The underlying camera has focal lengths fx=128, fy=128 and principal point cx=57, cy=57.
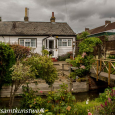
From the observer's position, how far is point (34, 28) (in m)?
20.6

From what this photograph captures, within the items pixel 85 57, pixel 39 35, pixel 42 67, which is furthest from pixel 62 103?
pixel 39 35

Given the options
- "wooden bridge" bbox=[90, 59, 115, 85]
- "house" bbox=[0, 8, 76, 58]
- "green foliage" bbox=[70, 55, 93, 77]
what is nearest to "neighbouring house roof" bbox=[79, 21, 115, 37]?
"house" bbox=[0, 8, 76, 58]

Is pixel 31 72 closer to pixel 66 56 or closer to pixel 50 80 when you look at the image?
pixel 50 80

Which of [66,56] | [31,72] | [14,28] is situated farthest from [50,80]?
[14,28]

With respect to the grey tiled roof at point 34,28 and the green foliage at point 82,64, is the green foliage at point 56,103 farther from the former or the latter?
the grey tiled roof at point 34,28

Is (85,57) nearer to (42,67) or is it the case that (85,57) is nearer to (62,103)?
(42,67)

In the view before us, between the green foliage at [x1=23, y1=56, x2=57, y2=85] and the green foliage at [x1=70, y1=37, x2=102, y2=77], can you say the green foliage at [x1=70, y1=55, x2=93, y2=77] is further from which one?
the green foliage at [x1=23, y1=56, x2=57, y2=85]

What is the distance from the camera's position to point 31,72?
195 inches

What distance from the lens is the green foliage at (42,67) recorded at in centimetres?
507

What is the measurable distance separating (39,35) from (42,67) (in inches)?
580

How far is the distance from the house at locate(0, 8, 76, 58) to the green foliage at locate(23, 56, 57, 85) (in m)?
13.3

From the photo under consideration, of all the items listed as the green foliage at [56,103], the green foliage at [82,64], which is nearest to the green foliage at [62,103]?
the green foliage at [56,103]

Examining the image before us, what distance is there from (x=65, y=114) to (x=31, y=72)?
1973 mm

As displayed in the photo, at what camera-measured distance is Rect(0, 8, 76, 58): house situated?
1908cm
